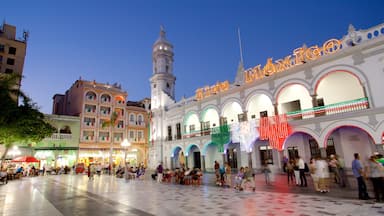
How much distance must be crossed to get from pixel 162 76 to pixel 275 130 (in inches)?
877

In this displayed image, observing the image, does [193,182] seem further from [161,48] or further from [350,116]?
[161,48]

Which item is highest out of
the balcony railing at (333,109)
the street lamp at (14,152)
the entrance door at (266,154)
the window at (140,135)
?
the window at (140,135)

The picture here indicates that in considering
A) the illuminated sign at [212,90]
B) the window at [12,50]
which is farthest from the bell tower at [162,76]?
the window at [12,50]

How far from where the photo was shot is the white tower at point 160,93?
35031 mm

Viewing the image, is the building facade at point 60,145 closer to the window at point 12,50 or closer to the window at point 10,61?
the window at point 10,61

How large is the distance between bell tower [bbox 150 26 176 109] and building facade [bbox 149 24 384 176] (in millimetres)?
5839

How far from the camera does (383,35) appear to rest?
14352mm

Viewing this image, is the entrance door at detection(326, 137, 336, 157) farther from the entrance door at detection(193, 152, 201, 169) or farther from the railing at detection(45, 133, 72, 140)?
the railing at detection(45, 133, 72, 140)

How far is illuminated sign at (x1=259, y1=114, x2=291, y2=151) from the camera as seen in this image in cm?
1814

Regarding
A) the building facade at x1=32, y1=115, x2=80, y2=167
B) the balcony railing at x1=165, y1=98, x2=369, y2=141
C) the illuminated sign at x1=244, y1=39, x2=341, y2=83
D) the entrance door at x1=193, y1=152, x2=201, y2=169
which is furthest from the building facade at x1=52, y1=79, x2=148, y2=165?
the balcony railing at x1=165, y1=98, x2=369, y2=141

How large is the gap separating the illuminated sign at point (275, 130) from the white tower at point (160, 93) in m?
18.7

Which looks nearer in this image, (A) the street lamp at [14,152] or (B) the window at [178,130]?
(A) the street lamp at [14,152]

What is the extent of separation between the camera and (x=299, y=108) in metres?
20.4

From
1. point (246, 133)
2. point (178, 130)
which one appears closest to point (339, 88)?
point (246, 133)
